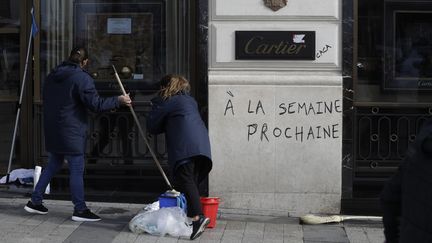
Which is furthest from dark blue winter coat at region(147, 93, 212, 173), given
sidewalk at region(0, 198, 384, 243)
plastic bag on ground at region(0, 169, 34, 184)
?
plastic bag on ground at region(0, 169, 34, 184)

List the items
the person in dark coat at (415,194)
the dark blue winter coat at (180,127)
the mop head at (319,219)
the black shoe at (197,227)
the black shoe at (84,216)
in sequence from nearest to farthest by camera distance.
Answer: the person in dark coat at (415,194) < the black shoe at (197,227) < the dark blue winter coat at (180,127) < the black shoe at (84,216) < the mop head at (319,219)

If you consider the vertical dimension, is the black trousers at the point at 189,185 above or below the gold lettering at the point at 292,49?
below

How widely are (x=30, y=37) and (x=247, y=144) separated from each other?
2962 millimetres

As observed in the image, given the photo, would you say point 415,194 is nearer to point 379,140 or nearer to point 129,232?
point 129,232

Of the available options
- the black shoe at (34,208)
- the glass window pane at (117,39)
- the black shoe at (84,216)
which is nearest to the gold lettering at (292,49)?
the glass window pane at (117,39)

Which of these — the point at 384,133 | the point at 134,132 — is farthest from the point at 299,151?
the point at 134,132

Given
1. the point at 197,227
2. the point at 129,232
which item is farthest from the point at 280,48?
the point at 129,232

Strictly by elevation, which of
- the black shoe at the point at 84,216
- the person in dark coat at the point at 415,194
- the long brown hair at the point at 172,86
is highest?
the long brown hair at the point at 172,86

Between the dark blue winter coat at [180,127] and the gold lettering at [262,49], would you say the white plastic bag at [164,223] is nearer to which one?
the dark blue winter coat at [180,127]

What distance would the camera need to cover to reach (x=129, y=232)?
20.8 ft

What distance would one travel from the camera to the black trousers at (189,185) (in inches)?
244

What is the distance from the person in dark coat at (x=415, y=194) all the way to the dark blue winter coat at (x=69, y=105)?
426 centimetres

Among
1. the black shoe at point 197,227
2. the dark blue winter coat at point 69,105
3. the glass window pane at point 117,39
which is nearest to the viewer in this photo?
the black shoe at point 197,227

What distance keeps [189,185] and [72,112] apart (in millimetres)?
1410
